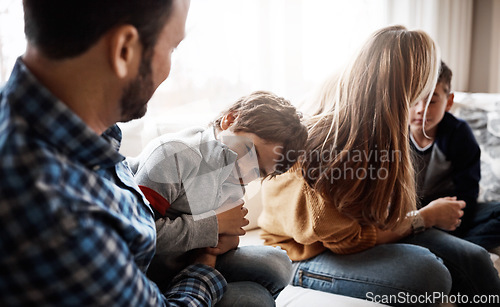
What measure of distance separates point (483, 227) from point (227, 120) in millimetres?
1121

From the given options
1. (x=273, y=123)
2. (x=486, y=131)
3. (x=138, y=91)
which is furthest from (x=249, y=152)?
(x=486, y=131)

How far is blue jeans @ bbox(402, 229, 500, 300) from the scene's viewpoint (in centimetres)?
145

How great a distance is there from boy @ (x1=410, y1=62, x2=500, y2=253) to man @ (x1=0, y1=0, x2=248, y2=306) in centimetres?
133

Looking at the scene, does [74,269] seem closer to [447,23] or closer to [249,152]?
[249,152]

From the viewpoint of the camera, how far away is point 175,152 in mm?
1040

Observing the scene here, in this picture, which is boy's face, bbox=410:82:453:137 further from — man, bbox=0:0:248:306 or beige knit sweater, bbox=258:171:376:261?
man, bbox=0:0:248:306

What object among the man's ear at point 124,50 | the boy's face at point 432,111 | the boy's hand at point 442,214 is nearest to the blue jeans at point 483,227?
the boy's hand at point 442,214

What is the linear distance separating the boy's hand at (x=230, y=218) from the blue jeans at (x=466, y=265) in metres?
0.72

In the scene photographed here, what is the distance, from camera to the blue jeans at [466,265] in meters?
1.45

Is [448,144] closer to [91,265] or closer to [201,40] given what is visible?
[201,40]

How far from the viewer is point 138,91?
2.19 feet

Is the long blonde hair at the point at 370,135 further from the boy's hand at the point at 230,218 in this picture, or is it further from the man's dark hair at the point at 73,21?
the man's dark hair at the point at 73,21

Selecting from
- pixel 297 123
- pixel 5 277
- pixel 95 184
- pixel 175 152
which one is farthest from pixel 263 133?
pixel 5 277

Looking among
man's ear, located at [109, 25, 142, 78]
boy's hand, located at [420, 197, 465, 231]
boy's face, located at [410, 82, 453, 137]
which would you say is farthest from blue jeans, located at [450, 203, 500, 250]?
man's ear, located at [109, 25, 142, 78]
